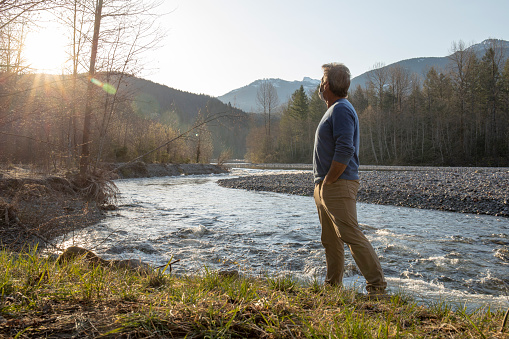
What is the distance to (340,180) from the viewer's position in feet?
9.95

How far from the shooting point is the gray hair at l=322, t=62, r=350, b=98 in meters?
3.13

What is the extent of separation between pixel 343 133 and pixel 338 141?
0.28 feet

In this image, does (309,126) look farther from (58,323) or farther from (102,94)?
(58,323)

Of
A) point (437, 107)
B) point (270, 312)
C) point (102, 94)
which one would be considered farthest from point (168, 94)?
point (270, 312)

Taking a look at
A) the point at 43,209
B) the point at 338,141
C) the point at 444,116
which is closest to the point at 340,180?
the point at 338,141

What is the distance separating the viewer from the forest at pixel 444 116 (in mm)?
38438

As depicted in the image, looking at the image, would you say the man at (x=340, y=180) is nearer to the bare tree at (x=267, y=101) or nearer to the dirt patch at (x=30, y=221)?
the dirt patch at (x=30, y=221)

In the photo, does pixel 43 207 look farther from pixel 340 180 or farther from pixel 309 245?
pixel 340 180

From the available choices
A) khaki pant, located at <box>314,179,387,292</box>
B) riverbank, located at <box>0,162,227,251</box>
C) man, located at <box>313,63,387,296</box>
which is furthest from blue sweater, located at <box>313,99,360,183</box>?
riverbank, located at <box>0,162,227,251</box>

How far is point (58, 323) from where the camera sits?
169 cm

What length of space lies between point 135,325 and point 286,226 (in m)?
6.47

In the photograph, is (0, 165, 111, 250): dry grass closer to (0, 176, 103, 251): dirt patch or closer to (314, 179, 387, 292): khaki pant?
Result: (0, 176, 103, 251): dirt patch

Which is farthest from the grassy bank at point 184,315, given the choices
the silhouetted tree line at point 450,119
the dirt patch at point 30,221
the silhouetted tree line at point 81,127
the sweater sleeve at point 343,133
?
the silhouetted tree line at point 450,119

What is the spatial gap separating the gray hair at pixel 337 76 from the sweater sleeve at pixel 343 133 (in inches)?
10.1
